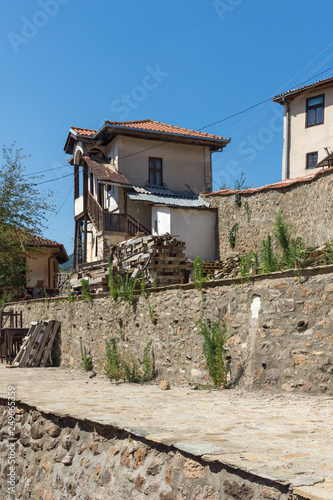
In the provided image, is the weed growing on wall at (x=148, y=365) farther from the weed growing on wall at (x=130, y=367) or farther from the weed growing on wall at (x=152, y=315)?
the weed growing on wall at (x=152, y=315)

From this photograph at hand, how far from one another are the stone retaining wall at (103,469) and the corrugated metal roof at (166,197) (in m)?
16.0

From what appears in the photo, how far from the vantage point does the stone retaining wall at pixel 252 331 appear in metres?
6.18

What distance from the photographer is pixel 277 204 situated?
17484 mm

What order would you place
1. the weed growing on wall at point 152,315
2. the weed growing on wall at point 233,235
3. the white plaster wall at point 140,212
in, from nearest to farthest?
the weed growing on wall at point 152,315 < the weed growing on wall at point 233,235 < the white plaster wall at point 140,212

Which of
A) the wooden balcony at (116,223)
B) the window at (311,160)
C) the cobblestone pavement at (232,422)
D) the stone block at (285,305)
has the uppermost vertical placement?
the window at (311,160)

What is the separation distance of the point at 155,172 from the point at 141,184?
108 cm

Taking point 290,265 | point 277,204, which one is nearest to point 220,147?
point 277,204

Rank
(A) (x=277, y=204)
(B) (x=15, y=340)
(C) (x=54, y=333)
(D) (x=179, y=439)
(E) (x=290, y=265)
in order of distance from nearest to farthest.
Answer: (D) (x=179, y=439) < (E) (x=290, y=265) < (C) (x=54, y=333) < (B) (x=15, y=340) < (A) (x=277, y=204)

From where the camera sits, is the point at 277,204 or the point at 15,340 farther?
the point at 277,204

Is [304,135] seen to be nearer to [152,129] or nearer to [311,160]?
[311,160]

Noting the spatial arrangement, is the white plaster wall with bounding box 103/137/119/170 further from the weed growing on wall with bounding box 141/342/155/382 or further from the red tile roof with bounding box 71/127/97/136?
the weed growing on wall with bounding box 141/342/155/382

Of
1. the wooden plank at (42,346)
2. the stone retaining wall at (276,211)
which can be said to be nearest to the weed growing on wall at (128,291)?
the wooden plank at (42,346)

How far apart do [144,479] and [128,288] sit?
21.1 feet

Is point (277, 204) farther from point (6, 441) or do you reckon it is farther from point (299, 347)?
point (6, 441)
